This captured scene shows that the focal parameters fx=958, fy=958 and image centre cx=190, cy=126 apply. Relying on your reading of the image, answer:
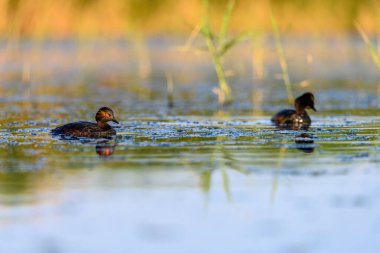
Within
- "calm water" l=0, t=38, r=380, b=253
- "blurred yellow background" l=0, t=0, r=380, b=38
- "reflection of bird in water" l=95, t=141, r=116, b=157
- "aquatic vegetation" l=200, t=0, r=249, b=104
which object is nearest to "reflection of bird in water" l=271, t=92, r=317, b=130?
"calm water" l=0, t=38, r=380, b=253

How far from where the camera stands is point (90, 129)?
11.7m

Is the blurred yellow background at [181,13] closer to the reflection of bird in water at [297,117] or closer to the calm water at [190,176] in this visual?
the calm water at [190,176]

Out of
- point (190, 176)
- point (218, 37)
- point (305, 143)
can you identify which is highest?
point (218, 37)

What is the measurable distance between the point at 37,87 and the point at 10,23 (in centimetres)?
546

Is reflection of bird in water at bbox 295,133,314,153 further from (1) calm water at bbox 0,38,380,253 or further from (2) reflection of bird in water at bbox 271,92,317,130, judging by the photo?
(2) reflection of bird in water at bbox 271,92,317,130

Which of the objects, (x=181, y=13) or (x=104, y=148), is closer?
(x=104, y=148)

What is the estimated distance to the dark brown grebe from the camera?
11.6 metres

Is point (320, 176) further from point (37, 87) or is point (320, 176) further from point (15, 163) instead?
point (37, 87)

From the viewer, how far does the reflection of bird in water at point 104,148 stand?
1013cm

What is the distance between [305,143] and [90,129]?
2656 mm

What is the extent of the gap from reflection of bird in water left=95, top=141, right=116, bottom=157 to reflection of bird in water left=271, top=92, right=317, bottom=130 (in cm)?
284

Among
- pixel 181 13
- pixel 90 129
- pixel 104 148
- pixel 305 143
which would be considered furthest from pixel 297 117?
pixel 181 13

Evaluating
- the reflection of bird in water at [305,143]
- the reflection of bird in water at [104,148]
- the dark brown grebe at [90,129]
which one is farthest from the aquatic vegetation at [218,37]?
the reflection of bird in water at [104,148]

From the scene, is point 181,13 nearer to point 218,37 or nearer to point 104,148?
point 218,37
